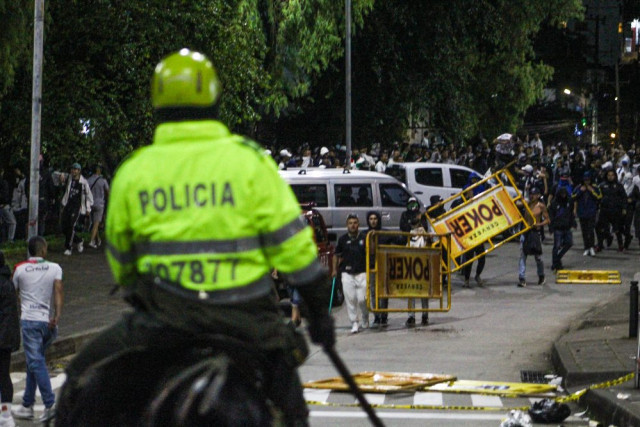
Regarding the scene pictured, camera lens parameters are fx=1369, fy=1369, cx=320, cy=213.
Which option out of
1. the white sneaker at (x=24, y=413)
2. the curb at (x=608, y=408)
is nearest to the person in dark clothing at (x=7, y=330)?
the white sneaker at (x=24, y=413)

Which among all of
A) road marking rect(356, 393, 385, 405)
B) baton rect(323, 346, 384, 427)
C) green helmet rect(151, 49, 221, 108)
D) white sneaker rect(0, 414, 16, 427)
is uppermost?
green helmet rect(151, 49, 221, 108)

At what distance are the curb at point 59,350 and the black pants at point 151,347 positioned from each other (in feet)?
34.9

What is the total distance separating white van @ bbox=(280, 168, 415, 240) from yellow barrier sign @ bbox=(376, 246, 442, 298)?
580cm

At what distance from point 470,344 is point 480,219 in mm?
6866

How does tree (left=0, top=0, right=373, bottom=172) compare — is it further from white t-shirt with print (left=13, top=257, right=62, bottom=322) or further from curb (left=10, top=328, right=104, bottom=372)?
white t-shirt with print (left=13, top=257, right=62, bottom=322)

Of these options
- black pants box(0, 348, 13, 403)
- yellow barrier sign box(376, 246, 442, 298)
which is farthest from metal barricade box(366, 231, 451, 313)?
black pants box(0, 348, 13, 403)

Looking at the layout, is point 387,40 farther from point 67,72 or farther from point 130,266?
point 130,266

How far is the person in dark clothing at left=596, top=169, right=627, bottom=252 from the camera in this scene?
2986cm

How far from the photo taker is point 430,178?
3347cm

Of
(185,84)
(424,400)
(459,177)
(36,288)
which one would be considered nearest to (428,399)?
(424,400)

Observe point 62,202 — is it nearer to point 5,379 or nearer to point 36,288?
point 36,288

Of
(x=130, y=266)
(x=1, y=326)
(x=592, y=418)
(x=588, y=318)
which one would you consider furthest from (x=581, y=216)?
(x=130, y=266)

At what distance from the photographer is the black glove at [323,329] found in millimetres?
4496

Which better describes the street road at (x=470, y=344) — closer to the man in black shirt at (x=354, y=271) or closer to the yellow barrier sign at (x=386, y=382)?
the yellow barrier sign at (x=386, y=382)
